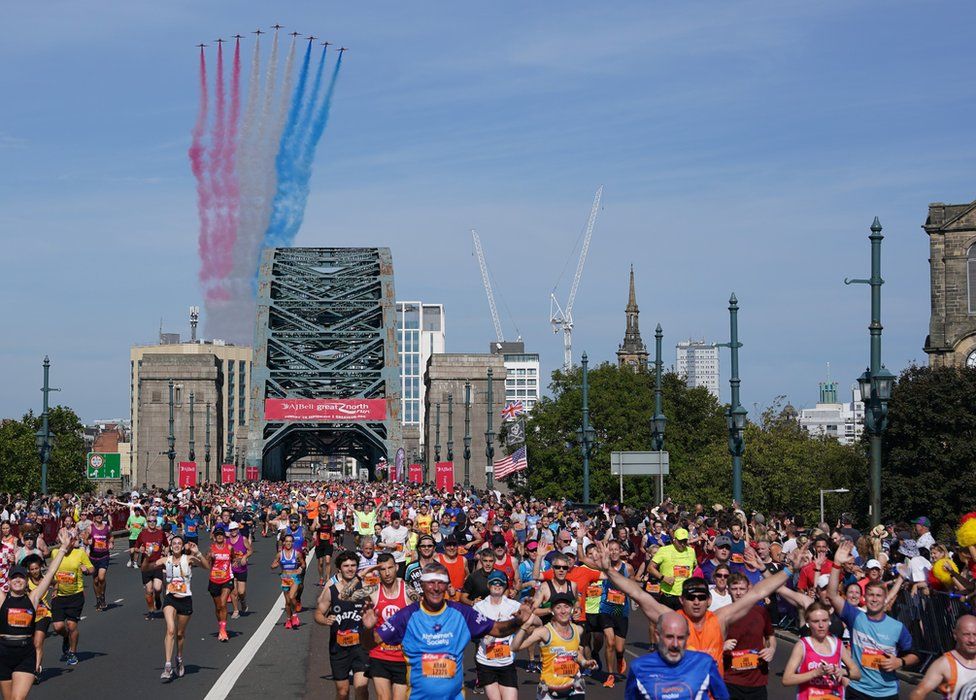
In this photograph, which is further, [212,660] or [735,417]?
[735,417]

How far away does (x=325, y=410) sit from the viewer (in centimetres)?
12825

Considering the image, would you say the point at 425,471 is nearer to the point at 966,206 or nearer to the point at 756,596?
the point at 966,206

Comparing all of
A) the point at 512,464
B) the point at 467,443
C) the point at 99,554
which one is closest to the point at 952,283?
the point at 467,443

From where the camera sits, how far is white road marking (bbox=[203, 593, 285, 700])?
16672 mm

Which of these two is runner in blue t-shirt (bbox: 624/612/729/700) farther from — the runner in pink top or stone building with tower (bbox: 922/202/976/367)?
stone building with tower (bbox: 922/202/976/367)

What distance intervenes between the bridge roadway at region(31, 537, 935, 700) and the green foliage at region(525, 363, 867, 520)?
54.2 meters

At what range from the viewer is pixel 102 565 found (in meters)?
28.7

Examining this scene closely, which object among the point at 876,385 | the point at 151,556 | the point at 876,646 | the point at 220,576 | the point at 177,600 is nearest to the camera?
the point at 876,646

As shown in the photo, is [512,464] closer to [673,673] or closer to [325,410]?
[673,673]

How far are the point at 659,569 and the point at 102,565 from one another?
13834mm

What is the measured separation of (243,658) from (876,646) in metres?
10.9

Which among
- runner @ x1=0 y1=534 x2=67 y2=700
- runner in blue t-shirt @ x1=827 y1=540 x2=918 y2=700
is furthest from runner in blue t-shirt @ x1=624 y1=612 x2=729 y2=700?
runner @ x1=0 y1=534 x2=67 y2=700

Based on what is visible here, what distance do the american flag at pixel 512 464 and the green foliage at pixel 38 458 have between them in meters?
52.2

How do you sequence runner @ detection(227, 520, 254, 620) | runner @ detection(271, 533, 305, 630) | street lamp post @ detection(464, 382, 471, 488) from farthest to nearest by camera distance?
street lamp post @ detection(464, 382, 471, 488) → runner @ detection(227, 520, 254, 620) → runner @ detection(271, 533, 305, 630)
